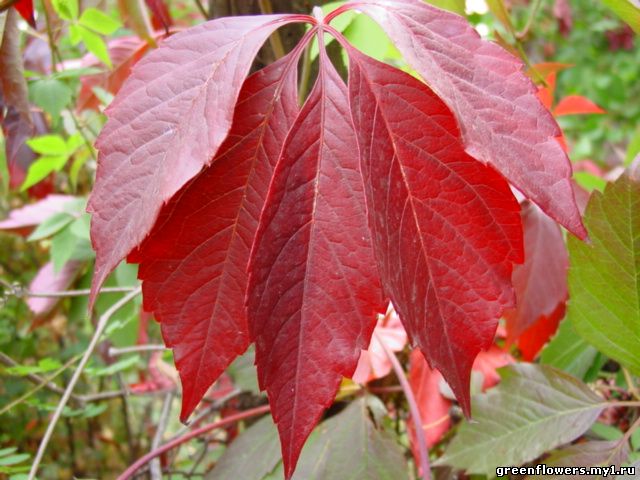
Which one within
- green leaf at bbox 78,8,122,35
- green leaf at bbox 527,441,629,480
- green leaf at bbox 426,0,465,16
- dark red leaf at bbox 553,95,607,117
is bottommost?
green leaf at bbox 527,441,629,480

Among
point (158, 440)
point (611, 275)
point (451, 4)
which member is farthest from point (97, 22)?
point (611, 275)

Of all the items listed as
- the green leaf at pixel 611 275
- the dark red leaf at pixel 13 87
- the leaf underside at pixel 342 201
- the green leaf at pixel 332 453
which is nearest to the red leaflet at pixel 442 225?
the leaf underside at pixel 342 201

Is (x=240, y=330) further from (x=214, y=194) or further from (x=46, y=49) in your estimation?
(x=46, y=49)

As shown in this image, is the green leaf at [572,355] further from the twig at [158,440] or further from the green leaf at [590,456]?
the twig at [158,440]

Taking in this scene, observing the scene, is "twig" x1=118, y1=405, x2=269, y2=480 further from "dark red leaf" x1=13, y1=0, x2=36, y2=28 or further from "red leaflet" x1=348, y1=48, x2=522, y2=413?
"dark red leaf" x1=13, y1=0, x2=36, y2=28

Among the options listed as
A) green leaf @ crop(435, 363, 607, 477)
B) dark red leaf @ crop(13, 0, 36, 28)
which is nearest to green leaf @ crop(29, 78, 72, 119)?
dark red leaf @ crop(13, 0, 36, 28)
